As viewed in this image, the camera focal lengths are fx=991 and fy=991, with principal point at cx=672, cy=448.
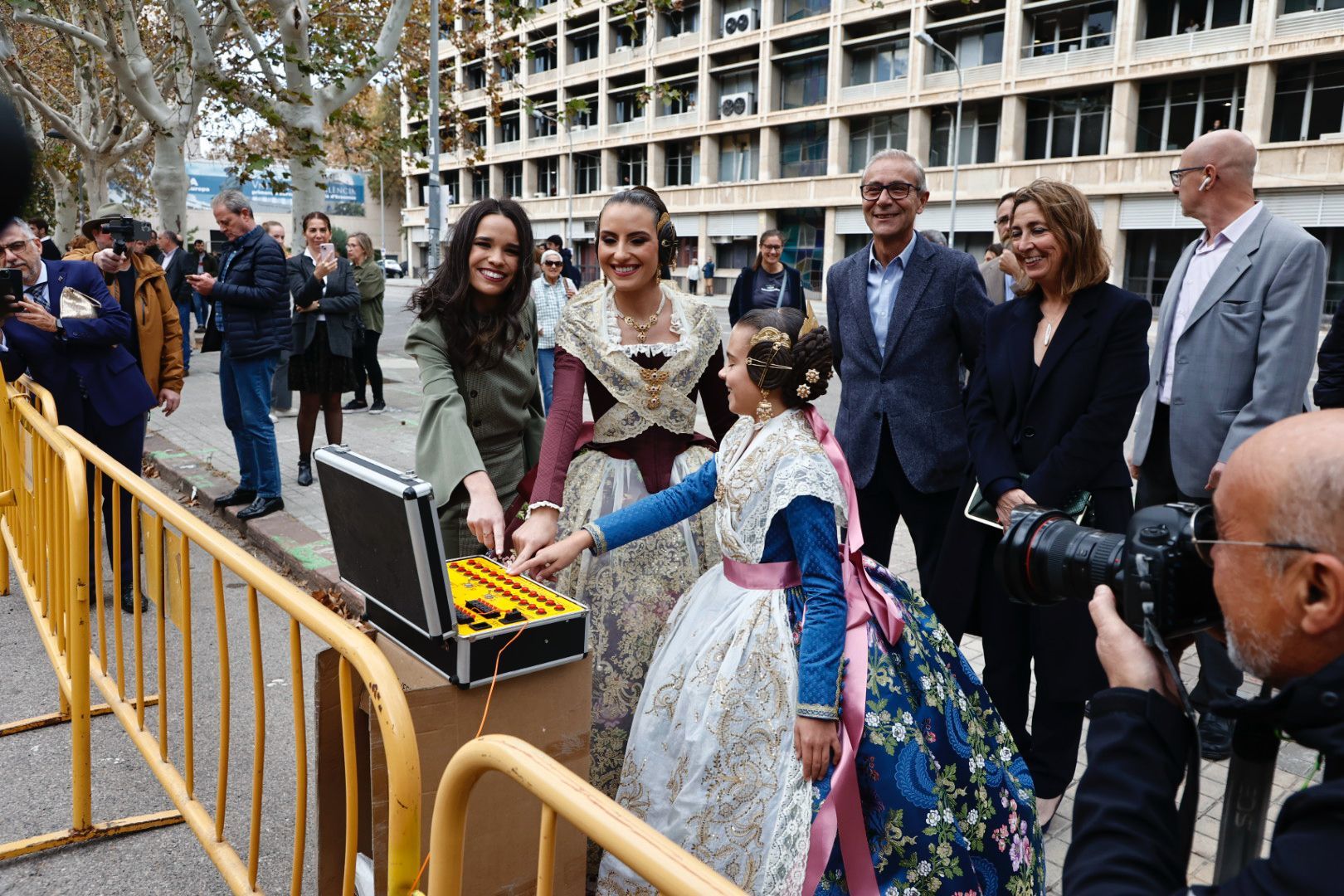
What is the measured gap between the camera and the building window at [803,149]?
126 feet

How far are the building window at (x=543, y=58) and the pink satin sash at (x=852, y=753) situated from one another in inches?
1925

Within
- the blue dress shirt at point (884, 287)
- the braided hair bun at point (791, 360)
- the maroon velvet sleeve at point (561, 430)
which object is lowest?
the maroon velvet sleeve at point (561, 430)

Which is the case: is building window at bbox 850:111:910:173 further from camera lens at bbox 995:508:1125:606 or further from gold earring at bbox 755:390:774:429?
camera lens at bbox 995:508:1125:606

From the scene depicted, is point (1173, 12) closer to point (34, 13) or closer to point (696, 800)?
point (34, 13)

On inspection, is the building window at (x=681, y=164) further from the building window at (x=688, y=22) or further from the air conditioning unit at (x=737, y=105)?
the building window at (x=688, y=22)

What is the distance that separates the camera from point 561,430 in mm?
2930

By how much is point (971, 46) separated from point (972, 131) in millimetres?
2765

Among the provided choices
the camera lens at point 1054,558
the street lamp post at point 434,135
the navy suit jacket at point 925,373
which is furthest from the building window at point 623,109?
the camera lens at point 1054,558

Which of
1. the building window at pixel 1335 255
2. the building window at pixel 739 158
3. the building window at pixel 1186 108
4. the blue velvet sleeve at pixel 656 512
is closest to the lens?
the blue velvet sleeve at pixel 656 512

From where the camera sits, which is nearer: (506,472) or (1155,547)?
(1155,547)

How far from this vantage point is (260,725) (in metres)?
2.37

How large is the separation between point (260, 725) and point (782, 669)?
1.25 meters

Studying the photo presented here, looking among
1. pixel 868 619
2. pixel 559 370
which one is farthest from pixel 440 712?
pixel 559 370

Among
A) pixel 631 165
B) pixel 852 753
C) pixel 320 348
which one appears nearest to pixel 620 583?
pixel 852 753
